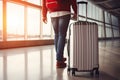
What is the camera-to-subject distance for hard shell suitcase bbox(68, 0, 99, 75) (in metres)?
2.75

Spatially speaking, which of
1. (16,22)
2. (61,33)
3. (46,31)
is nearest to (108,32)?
(46,31)

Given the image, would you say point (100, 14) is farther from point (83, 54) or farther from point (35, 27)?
point (83, 54)

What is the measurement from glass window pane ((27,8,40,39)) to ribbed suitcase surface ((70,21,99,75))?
275 inches

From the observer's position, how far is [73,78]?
245 cm

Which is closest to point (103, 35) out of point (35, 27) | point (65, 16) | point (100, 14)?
point (100, 14)

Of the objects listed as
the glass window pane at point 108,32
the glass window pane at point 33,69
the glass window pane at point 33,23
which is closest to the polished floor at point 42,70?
the glass window pane at point 33,69

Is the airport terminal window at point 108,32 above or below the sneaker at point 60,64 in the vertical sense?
above

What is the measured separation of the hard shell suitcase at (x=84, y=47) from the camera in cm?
275

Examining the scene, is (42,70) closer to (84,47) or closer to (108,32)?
(84,47)

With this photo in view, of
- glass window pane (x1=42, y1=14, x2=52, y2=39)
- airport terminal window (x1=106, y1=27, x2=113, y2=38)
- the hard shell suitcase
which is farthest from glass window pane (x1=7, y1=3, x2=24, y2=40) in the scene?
airport terminal window (x1=106, y1=27, x2=113, y2=38)

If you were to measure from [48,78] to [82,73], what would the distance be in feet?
1.92

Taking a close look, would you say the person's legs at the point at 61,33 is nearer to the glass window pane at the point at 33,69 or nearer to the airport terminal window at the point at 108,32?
the glass window pane at the point at 33,69

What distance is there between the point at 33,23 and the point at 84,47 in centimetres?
753

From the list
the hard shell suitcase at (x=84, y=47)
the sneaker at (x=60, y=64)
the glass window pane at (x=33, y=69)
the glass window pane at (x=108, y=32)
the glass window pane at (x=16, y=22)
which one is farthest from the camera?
the glass window pane at (x=108, y=32)
